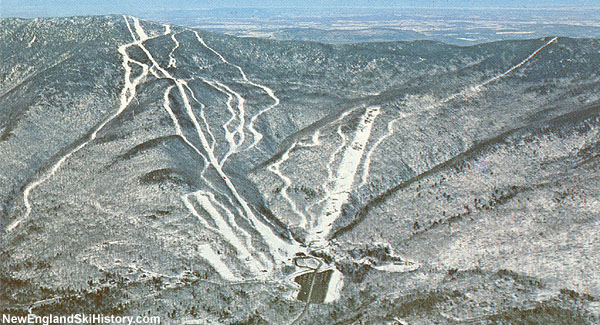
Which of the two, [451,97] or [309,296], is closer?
[309,296]

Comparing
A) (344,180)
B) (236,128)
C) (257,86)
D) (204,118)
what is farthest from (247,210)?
(257,86)

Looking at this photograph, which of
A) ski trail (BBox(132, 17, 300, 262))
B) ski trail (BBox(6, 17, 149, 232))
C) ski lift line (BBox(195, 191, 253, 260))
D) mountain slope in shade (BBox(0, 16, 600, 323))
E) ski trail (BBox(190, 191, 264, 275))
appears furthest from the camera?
ski trail (BBox(6, 17, 149, 232))

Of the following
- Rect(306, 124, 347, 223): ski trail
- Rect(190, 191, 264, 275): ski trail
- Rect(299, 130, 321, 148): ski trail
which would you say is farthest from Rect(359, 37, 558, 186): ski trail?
Rect(190, 191, 264, 275): ski trail

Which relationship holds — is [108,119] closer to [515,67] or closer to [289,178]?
[289,178]

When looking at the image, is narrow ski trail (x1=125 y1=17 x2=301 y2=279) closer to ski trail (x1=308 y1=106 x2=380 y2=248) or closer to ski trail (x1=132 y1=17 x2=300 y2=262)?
ski trail (x1=132 y1=17 x2=300 y2=262)

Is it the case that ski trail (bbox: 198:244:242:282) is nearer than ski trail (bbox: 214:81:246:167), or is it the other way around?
ski trail (bbox: 198:244:242:282)
